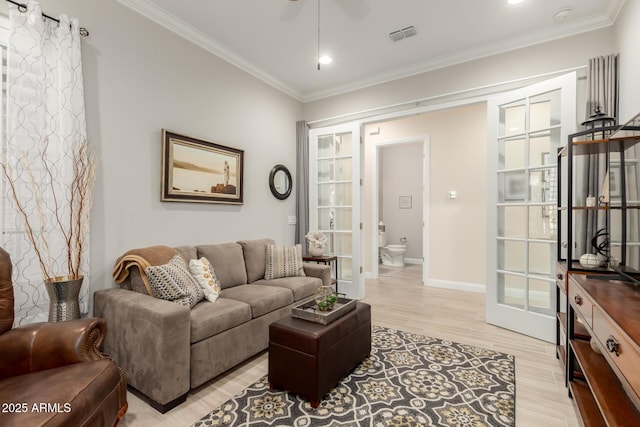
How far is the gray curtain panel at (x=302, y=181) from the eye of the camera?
459 centimetres

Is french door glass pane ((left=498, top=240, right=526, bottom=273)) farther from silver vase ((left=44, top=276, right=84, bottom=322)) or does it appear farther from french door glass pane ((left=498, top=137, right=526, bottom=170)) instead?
silver vase ((left=44, top=276, right=84, bottom=322))

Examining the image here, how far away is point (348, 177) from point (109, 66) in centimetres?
289

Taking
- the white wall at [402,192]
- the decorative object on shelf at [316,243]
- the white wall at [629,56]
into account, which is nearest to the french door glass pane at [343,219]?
the decorative object on shelf at [316,243]

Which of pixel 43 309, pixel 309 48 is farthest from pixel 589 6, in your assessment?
pixel 43 309

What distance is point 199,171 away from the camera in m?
3.20

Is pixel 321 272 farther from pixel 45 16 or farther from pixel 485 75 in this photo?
pixel 45 16

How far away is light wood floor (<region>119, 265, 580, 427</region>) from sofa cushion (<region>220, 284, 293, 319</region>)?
0.41 meters

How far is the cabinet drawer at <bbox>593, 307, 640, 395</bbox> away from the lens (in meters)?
1.05

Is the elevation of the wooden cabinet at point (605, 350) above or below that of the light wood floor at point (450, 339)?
above

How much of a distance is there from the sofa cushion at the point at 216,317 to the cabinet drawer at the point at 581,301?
84.5 inches

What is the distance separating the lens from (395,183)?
24.9 ft

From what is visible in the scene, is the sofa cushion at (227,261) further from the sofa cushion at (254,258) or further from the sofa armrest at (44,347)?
the sofa armrest at (44,347)

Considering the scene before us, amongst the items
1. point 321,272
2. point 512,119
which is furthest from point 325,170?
point 512,119

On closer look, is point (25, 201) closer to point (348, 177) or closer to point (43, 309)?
point (43, 309)
